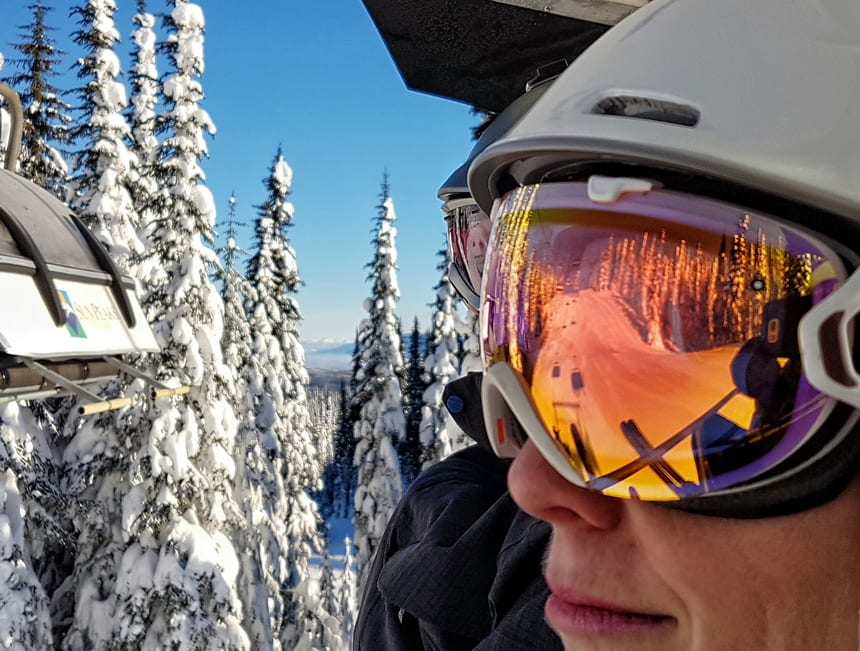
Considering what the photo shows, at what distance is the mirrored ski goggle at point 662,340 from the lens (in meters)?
0.92

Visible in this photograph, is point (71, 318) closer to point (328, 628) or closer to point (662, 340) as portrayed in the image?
point (662, 340)

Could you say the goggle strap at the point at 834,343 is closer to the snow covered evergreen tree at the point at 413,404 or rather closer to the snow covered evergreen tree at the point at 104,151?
the snow covered evergreen tree at the point at 104,151

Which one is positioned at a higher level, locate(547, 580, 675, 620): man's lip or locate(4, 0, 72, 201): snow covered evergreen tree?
locate(4, 0, 72, 201): snow covered evergreen tree

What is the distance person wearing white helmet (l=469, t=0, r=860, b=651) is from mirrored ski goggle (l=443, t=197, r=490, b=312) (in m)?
1.78

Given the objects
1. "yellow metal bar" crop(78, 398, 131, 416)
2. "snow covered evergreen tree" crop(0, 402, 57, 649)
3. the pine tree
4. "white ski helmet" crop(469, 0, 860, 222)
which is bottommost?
the pine tree

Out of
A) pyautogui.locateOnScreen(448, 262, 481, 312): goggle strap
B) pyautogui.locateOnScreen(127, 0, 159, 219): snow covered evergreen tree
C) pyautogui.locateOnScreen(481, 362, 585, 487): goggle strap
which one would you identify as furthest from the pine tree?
pyautogui.locateOnScreen(481, 362, 585, 487): goggle strap

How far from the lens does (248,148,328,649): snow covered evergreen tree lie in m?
26.5

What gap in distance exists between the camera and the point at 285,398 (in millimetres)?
32000

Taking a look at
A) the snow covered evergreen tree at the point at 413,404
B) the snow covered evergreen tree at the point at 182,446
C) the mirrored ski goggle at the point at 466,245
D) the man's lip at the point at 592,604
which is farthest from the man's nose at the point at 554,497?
the snow covered evergreen tree at the point at 413,404

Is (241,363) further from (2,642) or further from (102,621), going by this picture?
(2,642)

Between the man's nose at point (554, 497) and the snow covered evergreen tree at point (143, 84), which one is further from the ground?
the snow covered evergreen tree at point (143, 84)

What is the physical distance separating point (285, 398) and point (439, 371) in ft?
35.7

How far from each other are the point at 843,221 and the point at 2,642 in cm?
1414

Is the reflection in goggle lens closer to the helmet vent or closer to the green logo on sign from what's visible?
the helmet vent
